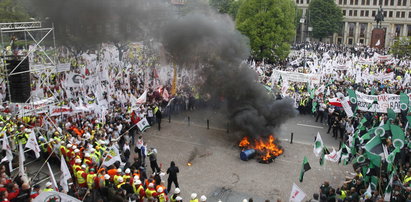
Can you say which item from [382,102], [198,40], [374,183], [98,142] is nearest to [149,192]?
[98,142]

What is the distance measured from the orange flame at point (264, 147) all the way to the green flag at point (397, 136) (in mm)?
4742

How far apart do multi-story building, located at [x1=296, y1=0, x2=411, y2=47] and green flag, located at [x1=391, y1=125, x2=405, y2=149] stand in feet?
199

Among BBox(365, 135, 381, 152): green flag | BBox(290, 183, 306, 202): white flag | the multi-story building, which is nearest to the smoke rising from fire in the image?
BBox(365, 135, 381, 152): green flag

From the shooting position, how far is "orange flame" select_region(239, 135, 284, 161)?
13742 millimetres

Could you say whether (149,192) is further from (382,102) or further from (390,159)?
(382,102)

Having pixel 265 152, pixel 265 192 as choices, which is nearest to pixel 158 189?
pixel 265 192

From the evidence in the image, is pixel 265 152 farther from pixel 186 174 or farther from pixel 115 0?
pixel 115 0

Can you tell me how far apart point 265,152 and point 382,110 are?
4871 millimetres

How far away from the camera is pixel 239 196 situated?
1113 centimetres

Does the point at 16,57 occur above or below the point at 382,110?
above

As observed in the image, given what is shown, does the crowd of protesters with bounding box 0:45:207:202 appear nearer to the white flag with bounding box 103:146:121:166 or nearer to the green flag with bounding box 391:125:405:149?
the white flag with bounding box 103:146:121:166

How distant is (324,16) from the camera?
65.4 meters

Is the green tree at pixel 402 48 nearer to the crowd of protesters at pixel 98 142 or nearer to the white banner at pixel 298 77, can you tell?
the white banner at pixel 298 77

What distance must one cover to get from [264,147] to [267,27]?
80.2 feet
